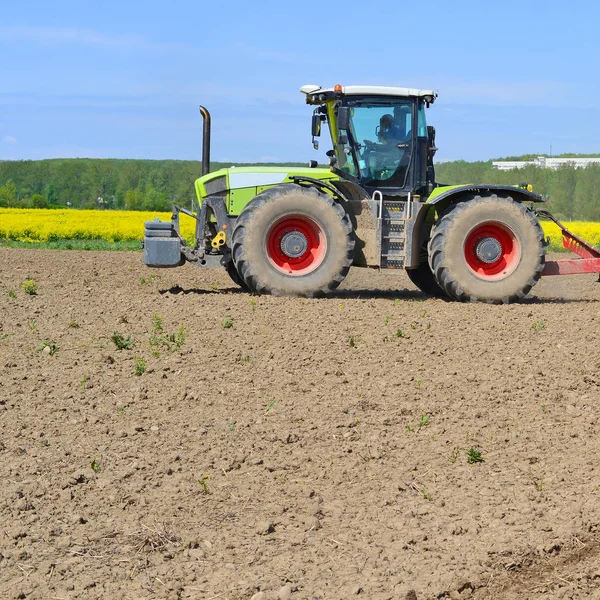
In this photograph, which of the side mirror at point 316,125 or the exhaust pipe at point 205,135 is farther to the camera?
the exhaust pipe at point 205,135

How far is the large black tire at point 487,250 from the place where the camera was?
11.7 meters

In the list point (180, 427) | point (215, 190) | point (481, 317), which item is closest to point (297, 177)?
point (215, 190)

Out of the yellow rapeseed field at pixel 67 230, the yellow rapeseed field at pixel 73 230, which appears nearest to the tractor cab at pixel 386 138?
the yellow rapeseed field at pixel 73 230

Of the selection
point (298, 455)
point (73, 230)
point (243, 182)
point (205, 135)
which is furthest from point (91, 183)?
point (298, 455)

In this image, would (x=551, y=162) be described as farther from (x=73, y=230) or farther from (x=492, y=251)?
(x=492, y=251)

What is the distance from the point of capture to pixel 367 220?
11.9 m

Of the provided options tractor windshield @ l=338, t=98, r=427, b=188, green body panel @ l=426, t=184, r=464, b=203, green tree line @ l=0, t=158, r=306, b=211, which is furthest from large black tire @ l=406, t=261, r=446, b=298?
green tree line @ l=0, t=158, r=306, b=211

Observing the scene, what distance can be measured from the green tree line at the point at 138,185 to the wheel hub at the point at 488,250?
40307mm

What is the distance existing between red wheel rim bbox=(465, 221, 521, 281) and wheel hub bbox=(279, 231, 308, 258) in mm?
2027

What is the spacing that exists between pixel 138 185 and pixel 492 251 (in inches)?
2778

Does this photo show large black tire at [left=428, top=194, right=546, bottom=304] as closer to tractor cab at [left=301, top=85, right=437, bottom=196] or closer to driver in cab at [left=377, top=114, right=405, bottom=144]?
tractor cab at [left=301, top=85, right=437, bottom=196]

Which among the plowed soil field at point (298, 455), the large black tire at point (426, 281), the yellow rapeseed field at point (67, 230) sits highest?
the yellow rapeseed field at point (67, 230)

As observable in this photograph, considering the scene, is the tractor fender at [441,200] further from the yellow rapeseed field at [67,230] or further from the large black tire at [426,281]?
the yellow rapeseed field at [67,230]

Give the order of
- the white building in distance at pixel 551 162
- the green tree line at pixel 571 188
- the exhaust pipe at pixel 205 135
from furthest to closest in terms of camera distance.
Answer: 1. the white building in distance at pixel 551 162
2. the green tree line at pixel 571 188
3. the exhaust pipe at pixel 205 135
